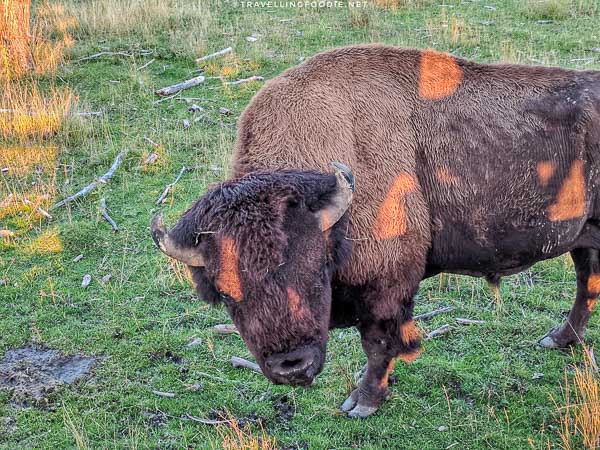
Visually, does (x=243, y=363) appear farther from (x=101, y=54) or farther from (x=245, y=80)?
(x=101, y=54)

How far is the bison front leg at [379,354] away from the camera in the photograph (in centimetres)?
444

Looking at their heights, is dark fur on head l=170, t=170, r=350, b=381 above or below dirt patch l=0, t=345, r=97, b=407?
above

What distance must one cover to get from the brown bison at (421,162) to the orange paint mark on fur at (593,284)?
58 centimetres

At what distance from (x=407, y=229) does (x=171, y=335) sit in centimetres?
245

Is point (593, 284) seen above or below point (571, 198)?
below

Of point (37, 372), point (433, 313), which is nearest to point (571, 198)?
point (433, 313)

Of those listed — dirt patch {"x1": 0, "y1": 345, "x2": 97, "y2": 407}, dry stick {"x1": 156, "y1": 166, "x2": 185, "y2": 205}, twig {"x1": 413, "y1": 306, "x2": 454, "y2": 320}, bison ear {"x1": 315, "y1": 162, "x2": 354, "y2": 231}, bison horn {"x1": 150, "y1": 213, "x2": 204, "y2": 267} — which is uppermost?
bison ear {"x1": 315, "y1": 162, "x2": 354, "y2": 231}

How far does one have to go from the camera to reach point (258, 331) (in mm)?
3461

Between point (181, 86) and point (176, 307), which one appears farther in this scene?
point (181, 86)

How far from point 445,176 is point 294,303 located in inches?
59.8

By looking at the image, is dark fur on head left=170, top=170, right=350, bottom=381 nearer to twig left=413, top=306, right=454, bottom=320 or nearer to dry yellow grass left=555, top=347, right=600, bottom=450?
dry yellow grass left=555, top=347, right=600, bottom=450

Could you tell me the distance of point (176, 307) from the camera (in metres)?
5.98

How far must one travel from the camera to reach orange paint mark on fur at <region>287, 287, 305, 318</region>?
3438mm

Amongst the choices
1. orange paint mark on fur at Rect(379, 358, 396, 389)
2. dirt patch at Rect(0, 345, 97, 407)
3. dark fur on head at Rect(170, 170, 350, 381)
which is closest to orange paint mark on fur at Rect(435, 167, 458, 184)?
dark fur on head at Rect(170, 170, 350, 381)
